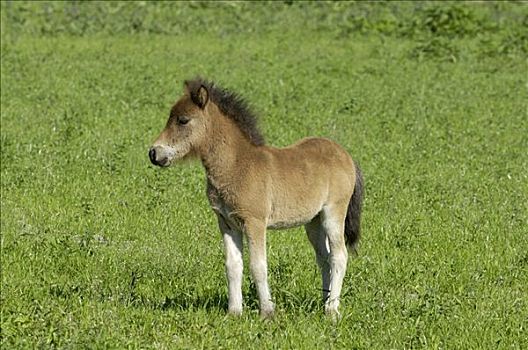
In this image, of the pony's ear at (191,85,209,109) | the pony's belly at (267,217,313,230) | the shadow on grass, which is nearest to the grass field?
the shadow on grass

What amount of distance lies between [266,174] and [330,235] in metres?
0.78

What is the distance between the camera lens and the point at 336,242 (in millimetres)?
8844

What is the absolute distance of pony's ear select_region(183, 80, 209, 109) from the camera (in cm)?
830

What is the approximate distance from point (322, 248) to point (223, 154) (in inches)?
47.5

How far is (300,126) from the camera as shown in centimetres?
1825

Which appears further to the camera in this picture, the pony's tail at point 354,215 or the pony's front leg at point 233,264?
the pony's tail at point 354,215

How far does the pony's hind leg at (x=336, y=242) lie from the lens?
8767mm

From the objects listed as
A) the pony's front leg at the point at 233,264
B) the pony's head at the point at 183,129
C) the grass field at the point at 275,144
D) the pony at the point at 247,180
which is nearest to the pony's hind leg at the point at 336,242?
the pony at the point at 247,180

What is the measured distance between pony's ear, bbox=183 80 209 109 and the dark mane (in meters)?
0.14

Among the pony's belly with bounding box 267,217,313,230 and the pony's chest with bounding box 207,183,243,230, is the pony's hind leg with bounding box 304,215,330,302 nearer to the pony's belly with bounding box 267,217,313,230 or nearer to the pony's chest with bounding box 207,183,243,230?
the pony's belly with bounding box 267,217,313,230

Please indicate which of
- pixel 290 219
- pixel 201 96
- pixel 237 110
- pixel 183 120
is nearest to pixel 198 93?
pixel 201 96

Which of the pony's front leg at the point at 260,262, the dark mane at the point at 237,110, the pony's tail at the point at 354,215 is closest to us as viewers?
the pony's front leg at the point at 260,262

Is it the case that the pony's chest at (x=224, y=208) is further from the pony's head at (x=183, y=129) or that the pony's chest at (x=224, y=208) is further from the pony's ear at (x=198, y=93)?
the pony's ear at (x=198, y=93)

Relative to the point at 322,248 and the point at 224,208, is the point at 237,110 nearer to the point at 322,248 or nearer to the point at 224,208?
the point at 224,208
